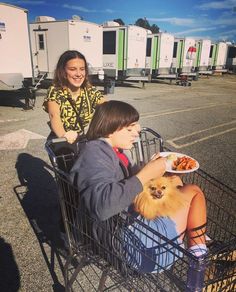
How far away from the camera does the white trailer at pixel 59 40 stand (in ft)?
47.6

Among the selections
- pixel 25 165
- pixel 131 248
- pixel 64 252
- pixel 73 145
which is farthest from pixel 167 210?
pixel 25 165

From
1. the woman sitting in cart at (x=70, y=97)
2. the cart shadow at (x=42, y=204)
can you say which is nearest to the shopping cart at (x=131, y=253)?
the cart shadow at (x=42, y=204)

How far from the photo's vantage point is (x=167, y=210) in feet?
6.51

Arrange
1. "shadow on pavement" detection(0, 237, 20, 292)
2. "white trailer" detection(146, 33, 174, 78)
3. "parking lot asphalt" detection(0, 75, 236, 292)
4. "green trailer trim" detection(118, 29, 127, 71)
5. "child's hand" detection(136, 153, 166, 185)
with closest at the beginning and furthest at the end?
1. "child's hand" detection(136, 153, 166, 185)
2. "shadow on pavement" detection(0, 237, 20, 292)
3. "parking lot asphalt" detection(0, 75, 236, 292)
4. "green trailer trim" detection(118, 29, 127, 71)
5. "white trailer" detection(146, 33, 174, 78)

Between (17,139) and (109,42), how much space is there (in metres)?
13.3

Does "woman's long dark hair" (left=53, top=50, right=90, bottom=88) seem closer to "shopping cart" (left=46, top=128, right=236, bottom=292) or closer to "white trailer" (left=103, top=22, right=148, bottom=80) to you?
"shopping cart" (left=46, top=128, right=236, bottom=292)

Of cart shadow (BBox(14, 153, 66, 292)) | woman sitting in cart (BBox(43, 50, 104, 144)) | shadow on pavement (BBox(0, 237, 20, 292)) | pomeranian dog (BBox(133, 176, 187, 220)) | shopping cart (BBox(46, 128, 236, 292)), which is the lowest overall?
shadow on pavement (BBox(0, 237, 20, 292))

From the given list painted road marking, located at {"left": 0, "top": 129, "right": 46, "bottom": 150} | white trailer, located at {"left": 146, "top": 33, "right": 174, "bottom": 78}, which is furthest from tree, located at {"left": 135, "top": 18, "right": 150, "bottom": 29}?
painted road marking, located at {"left": 0, "top": 129, "right": 46, "bottom": 150}

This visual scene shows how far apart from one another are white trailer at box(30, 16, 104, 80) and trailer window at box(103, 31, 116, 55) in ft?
6.02

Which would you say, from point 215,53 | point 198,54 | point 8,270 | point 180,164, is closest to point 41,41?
point 8,270

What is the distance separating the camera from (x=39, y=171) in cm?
528

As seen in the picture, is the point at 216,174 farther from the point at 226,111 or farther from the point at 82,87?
the point at 226,111

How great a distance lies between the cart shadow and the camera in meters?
3.21

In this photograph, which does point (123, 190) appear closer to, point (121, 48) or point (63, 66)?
point (63, 66)
